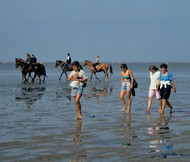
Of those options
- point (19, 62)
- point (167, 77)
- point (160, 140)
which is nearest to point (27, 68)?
point (19, 62)

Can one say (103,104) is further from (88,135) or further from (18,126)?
(88,135)

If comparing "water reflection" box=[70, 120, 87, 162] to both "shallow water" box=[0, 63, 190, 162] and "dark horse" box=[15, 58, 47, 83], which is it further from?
"dark horse" box=[15, 58, 47, 83]

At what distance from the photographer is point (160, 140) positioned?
872cm

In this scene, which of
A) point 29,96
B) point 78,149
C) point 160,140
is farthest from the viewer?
point 29,96

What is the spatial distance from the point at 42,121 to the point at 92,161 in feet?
16.7

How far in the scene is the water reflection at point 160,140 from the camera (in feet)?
24.7

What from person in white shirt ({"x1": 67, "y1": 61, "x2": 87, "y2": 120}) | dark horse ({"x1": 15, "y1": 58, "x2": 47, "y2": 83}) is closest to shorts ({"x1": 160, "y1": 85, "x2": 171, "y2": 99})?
person in white shirt ({"x1": 67, "y1": 61, "x2": 87, "y2": 120})

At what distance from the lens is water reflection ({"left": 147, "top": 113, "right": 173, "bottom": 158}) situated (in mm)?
7539

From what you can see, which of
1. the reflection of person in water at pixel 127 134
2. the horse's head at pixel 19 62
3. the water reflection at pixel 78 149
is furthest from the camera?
the horse's head at pixel 19 62

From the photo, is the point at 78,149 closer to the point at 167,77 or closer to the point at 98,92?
the point at 167,77

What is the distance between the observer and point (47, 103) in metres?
17.2

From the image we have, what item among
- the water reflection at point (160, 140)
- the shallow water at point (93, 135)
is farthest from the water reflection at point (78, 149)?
the water reflection at point (160, 140)

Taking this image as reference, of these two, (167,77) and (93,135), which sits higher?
(167,77)

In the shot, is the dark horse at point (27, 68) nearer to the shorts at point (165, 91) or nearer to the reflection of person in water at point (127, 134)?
the shorts at point (165, 91)
